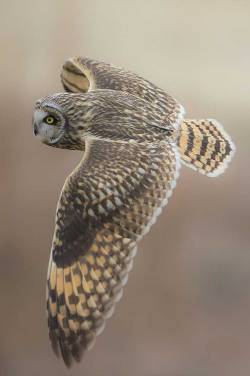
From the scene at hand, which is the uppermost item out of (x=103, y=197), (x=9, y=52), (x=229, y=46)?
(x=229, y=46)

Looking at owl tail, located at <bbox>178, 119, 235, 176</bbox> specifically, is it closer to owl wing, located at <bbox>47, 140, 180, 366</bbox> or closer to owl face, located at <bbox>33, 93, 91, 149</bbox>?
owl wing, located at <bbox>47, 140, 180, 366</bbox>

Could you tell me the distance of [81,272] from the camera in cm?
94

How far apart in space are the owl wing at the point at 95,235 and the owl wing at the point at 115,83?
5.0 inches

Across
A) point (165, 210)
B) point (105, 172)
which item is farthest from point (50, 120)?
point (165, 210)

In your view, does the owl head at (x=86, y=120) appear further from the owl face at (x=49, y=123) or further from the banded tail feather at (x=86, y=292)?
the banded tail feather at (x=86, y=292)

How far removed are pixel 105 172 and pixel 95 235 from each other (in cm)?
11

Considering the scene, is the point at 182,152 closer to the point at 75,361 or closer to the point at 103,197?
the point at 103,197

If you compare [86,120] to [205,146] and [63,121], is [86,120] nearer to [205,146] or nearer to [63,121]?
[63,121]

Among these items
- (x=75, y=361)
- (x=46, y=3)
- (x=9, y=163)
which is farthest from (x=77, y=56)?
(x=75, y=361)

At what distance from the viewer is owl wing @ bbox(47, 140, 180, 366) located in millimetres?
945

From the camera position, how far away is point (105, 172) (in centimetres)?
98

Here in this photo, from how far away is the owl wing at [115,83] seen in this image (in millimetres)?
1123

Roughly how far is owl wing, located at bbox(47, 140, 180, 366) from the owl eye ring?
3.0 inches

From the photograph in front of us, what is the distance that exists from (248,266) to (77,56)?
0.54 meters
